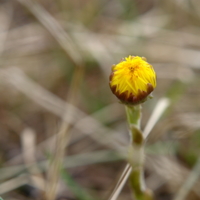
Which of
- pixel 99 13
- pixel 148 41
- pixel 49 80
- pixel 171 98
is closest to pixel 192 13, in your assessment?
pixel 148 41

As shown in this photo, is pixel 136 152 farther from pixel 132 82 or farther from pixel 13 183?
pixel 13 183

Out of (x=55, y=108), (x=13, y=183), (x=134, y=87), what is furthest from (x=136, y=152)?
(x=55, y=108)

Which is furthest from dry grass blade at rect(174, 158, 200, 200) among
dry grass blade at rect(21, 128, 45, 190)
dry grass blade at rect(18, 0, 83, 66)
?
dry grass blade at rect(18, 0, 83, 66)

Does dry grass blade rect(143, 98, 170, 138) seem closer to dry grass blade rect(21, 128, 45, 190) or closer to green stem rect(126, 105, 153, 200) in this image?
green stem rect(126, 105, 153, 200)

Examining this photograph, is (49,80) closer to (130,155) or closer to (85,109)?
(85,109)

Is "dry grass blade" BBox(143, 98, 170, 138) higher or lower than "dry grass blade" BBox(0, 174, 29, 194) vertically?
higher

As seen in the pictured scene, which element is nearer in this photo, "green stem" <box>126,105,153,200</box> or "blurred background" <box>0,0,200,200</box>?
"green stem" <box>126,105,153,200</box>

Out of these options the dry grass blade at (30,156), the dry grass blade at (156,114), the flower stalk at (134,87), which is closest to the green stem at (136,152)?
the flower stalk at (134,87)
